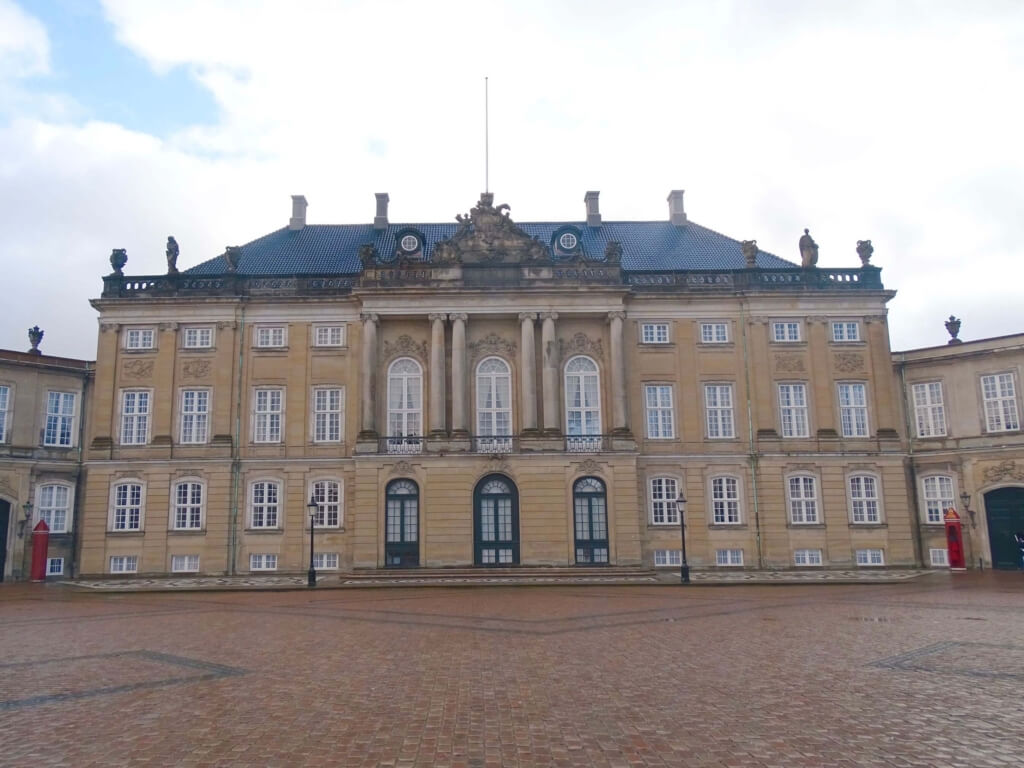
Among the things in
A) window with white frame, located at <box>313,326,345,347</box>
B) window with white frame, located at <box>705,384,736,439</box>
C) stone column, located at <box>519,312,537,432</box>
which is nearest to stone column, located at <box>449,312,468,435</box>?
stone column, located at <box>519,312,537,432</box>

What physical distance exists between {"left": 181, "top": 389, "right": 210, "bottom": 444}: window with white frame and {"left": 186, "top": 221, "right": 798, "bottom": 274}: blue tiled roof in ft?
23.0

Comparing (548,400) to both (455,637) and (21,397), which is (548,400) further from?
(21,397)

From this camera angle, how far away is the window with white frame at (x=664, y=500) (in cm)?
3797

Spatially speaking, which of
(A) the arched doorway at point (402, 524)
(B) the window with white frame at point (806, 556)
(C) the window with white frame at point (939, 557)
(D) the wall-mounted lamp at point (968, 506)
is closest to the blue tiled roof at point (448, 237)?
(A) the arched doorway at point (402, 524)

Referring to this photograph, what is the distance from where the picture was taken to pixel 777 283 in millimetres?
39969

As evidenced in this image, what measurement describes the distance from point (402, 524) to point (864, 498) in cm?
2141

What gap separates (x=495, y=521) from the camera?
36938 millimetres

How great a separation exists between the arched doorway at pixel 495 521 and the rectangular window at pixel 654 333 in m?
9.73

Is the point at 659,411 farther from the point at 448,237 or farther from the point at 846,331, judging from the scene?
the point at 448,237

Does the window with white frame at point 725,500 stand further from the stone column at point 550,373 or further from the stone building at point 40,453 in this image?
the stone building at point 40,453

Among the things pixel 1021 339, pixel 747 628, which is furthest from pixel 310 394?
pixel 1021 339

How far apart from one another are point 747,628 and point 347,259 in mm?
32092

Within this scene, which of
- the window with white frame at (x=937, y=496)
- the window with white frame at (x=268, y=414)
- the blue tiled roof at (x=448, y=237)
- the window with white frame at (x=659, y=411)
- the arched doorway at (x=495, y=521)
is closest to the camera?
the arched doorway at (x=495, y=521)

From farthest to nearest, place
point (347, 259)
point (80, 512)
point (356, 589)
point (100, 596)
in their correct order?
point (347, 259)
point (80, 512)
point (356, 589)
point (100, 596)
